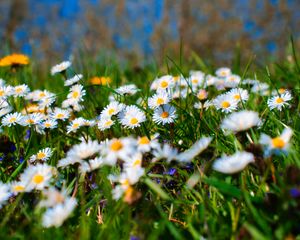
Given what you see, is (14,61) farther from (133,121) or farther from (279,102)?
(279,102)

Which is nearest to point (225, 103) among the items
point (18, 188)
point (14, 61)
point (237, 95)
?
point (237, 95)

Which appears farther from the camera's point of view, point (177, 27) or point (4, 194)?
point (177, 27)

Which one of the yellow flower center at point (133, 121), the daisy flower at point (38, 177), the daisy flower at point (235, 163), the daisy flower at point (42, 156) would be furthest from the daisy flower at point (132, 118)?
the daisy flower at point (235, 163)

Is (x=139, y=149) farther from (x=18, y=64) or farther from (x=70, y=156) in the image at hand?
(x=18, y=64)

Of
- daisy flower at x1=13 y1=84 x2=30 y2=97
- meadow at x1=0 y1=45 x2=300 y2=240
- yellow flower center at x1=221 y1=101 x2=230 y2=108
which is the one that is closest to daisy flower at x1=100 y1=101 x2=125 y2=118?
meadow at x1=0 y1=45 x2=300 y2=240

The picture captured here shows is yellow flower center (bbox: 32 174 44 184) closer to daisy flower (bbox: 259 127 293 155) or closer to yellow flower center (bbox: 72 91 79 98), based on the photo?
daisy flower (bbox: 259 127 293 155)

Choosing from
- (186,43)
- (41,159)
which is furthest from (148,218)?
(186,43)
